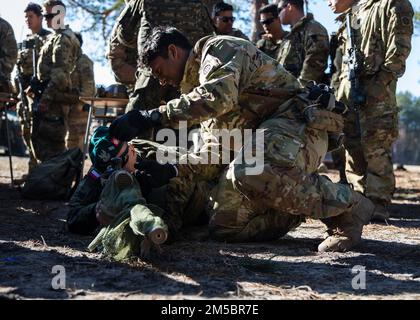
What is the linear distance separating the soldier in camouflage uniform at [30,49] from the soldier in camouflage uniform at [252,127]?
4.23m

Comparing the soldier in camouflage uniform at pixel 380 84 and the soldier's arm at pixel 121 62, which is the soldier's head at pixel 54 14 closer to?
the soldier's arm at pixel 121 62

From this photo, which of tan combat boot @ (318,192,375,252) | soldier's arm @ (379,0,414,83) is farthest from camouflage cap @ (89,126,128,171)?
soldier's arm @ (379,0,414,83)

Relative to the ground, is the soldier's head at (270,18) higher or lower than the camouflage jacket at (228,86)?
higher

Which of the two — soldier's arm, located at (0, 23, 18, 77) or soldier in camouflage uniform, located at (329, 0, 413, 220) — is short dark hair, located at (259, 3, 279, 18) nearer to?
soldier in camouflage uniform, located at (329, 0, 413, 220)

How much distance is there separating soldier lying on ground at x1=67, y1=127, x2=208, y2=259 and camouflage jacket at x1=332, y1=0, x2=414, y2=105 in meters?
2.03

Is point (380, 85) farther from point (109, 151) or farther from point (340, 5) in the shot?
point (109, 151)

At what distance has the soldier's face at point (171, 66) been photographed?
137 inches

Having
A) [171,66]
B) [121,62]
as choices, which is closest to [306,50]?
[121,62]

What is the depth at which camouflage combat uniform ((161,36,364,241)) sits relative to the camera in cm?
323

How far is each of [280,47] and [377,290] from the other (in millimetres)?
4091

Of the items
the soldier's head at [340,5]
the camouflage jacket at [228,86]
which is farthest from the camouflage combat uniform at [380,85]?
the camouflage jacket at [228,86]

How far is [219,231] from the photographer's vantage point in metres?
3.53
